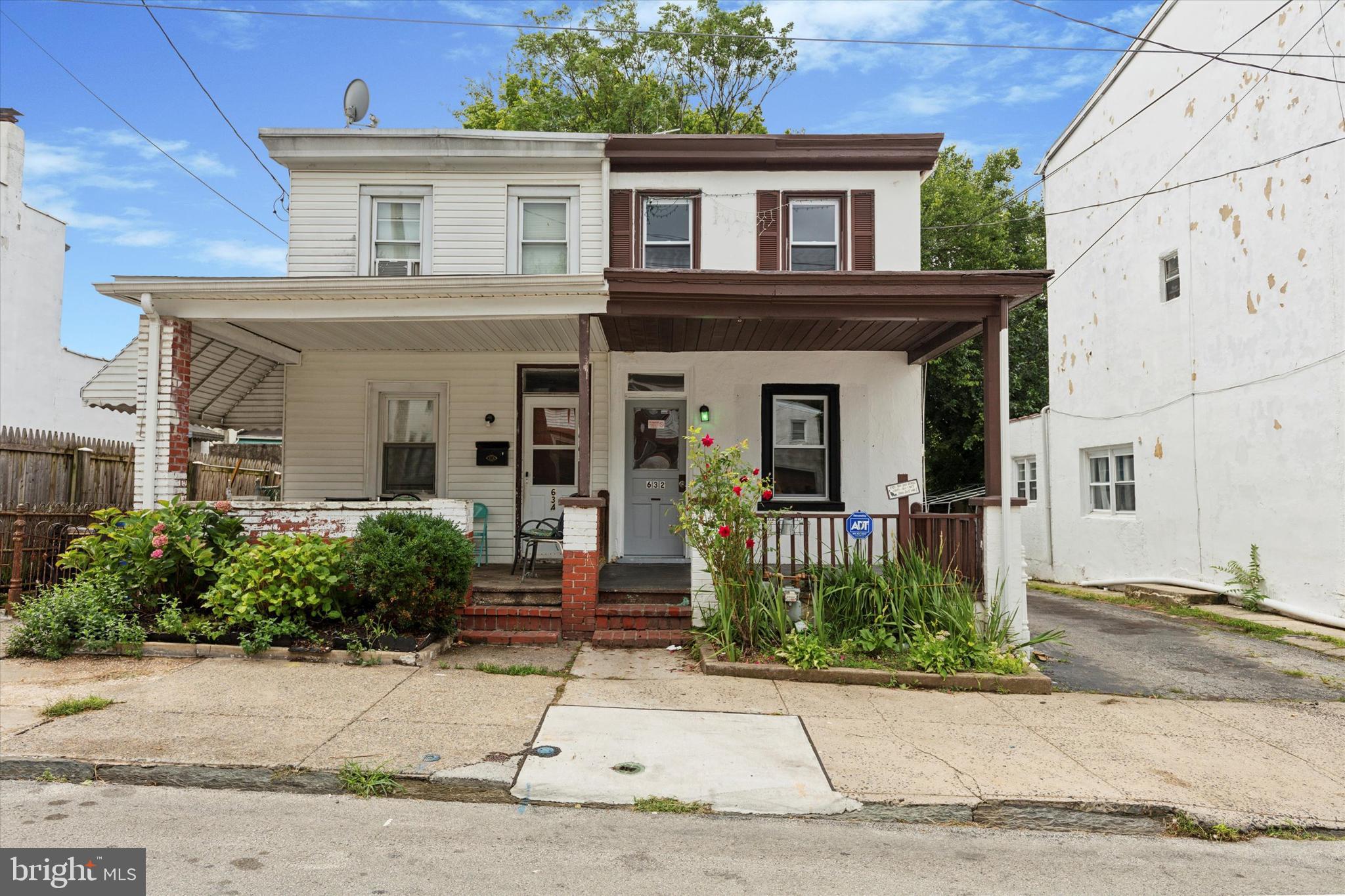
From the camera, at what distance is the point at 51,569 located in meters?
8.70

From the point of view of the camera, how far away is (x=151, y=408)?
25.3ft

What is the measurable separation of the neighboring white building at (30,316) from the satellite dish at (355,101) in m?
10.2

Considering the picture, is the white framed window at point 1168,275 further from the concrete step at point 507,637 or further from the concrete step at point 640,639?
the concrete step at point 507,637

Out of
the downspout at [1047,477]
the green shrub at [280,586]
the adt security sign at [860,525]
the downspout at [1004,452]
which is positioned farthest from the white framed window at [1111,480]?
the green shrub at [280,586]

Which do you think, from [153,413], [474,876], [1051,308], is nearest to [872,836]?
[474,876]

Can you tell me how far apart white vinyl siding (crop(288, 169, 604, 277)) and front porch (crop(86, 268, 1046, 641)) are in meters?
1.22

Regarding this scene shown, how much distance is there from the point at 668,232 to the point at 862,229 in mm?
2538

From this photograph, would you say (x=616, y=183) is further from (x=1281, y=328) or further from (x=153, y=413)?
(x=1281, y=328)

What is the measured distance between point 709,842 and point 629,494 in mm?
6478

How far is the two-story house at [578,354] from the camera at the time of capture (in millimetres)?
9750

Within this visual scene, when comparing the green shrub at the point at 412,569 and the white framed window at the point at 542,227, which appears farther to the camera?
the white framed window at the point at 542,227

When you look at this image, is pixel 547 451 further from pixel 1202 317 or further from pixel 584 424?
pixel 1202 317

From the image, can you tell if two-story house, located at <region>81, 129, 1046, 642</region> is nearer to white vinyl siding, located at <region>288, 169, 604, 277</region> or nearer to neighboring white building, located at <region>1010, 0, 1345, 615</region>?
white vinyl siding, located at <region>288, 169, 604, 277</region>

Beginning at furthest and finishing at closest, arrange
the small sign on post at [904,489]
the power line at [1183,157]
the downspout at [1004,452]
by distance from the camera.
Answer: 1. the power line at [1183,157]
2. the small sign on post at [904,489]
3. the downspout at [1004,452]
